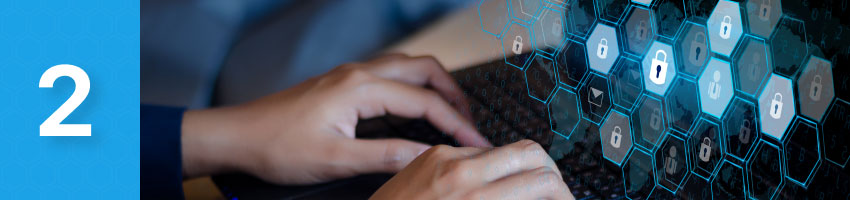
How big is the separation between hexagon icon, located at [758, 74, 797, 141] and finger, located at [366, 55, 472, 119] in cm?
20

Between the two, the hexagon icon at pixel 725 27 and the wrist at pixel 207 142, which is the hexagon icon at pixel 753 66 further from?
the wrist at pixel 207 142

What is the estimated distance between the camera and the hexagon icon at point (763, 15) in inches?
8.2

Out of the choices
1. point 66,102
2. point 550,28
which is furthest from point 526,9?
point 66,102

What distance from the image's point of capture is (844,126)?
0.67ft

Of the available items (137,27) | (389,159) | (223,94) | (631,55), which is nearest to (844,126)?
(631,55)

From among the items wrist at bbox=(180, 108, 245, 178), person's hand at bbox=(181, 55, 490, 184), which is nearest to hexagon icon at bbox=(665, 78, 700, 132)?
person's hand at bbox=(181, 55, 490, 184)

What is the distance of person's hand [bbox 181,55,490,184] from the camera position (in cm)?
36

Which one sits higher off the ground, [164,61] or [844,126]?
[844,126]

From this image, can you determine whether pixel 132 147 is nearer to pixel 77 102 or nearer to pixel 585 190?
pixel 77 102

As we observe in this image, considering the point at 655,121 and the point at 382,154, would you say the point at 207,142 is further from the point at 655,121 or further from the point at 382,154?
the point at 655,121

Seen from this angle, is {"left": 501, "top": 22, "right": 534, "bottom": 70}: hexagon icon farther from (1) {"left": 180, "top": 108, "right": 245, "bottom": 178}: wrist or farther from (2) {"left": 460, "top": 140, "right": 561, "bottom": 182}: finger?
(1) {"left": 180, "top": 108, "right": 245, "bottom": 178}: wrist

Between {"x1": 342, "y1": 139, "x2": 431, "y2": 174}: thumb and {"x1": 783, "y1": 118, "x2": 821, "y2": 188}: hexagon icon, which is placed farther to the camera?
{"x1": 342, "y1": 139, "x2": 431, "y2": 174}: thumb

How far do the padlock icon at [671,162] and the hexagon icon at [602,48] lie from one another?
40 millimetres

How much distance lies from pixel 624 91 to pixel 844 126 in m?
0.08
